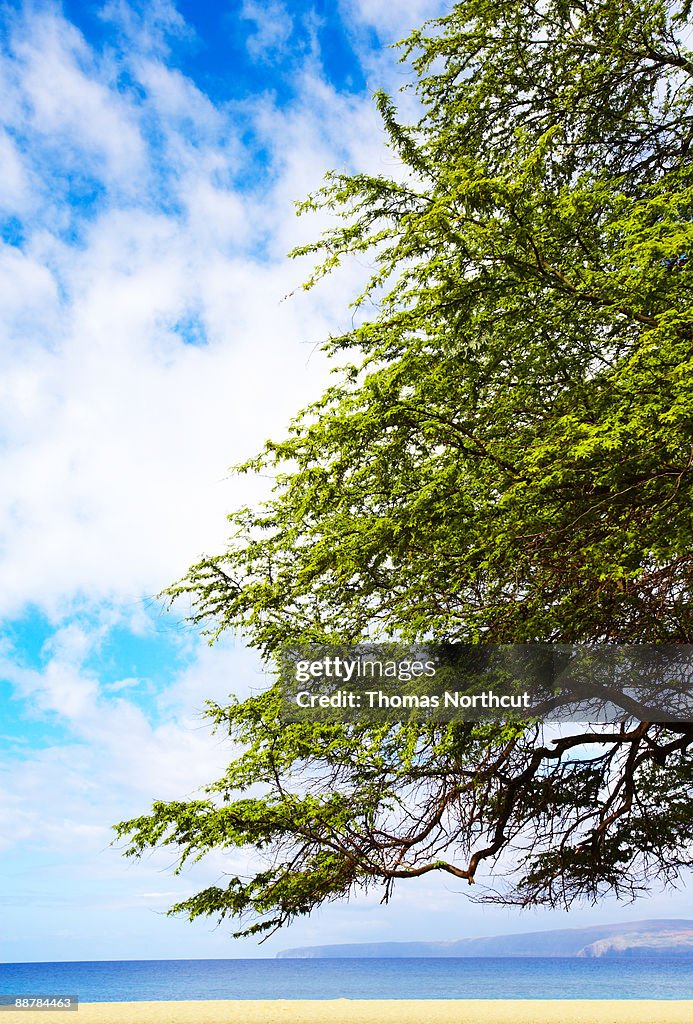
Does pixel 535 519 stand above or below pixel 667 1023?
above

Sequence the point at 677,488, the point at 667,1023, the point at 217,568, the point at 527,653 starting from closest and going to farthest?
the point at 677,488, the point at 527,653, the point at 217,568, the point at 667,1023

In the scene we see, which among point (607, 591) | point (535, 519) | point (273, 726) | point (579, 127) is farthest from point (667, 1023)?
point (579, 127)

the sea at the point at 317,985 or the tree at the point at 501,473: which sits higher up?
the tree at the point at 501,473

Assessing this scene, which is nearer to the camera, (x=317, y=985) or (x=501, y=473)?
(x=501, y=473)

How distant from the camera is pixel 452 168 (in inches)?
287

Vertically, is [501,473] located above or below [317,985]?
above

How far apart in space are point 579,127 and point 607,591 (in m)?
5.86

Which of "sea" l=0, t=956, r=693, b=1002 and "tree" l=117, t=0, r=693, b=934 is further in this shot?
"sea" l=0, t=956, r=693, b=1002

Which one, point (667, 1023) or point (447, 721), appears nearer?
point (447, 721)

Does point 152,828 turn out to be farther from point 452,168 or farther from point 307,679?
point 452,168

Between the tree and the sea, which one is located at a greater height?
the tree

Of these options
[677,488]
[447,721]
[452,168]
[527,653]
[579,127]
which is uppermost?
[579,127]

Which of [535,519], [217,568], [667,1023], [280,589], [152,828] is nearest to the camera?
[535,519]

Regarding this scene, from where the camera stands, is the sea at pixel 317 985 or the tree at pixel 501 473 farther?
the sea at pixel 317 985
